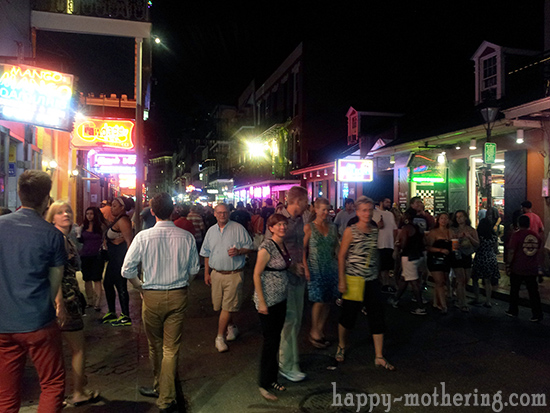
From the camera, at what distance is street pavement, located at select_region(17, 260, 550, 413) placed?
4.10 m

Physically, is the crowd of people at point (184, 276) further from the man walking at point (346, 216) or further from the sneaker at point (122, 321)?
the man walking at point (346, 216)

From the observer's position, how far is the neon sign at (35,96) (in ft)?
22.6

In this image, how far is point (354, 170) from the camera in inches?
670

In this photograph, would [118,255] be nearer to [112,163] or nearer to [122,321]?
[122,321]

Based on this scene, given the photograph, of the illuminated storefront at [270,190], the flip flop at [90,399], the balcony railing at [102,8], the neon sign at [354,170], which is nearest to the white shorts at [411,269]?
the flip flop at [90,399]

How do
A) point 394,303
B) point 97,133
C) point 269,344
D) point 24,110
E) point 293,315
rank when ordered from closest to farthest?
point 269,344
point 293,315
point 24,110
point 394,303
point 97,133

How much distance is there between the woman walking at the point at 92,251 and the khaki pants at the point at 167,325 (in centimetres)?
390

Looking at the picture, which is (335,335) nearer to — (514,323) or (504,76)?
(514,323)

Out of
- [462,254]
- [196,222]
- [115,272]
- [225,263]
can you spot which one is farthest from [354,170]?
[225,263]

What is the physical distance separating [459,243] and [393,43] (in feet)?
75.8

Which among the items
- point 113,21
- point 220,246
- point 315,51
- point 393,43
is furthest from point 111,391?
point 393,43

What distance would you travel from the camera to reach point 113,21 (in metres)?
10.6

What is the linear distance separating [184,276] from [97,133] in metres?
10.2

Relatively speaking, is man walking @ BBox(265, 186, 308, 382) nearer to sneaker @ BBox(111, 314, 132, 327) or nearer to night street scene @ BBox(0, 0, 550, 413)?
night street scene @ BBox(0, 0, 550, 413)
